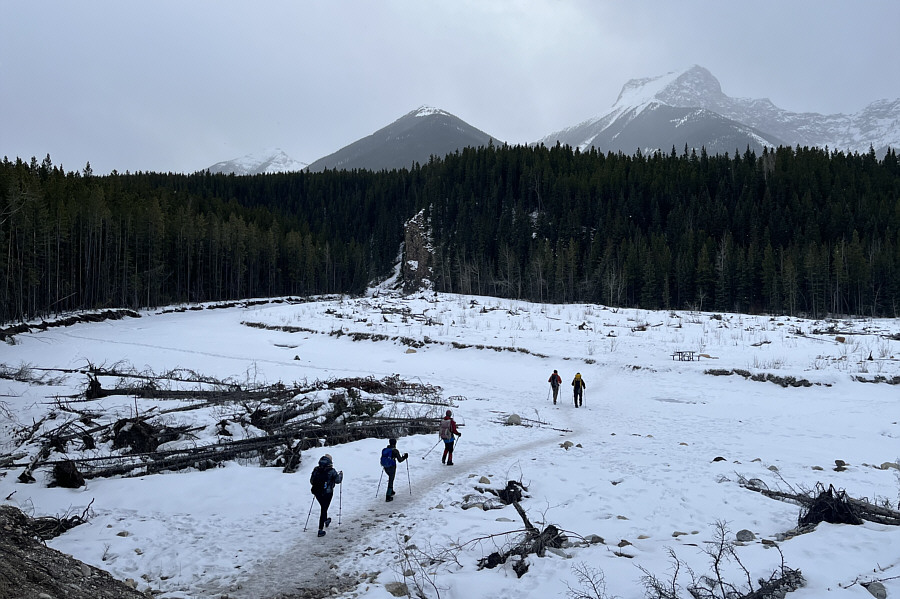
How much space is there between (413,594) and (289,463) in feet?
20.5

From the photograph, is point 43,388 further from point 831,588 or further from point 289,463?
point 831,588

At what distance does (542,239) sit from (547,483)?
3260 inches

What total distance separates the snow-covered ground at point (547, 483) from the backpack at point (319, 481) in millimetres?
788

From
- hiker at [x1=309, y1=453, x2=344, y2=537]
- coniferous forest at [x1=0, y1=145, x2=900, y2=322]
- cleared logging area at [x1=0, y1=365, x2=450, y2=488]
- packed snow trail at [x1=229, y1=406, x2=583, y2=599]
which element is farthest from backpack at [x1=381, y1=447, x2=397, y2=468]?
coniferous forest at [x1=0, y1=145, x2=900, y2=322]

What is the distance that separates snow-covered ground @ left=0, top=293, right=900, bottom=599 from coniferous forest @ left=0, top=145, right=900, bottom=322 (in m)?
34.8

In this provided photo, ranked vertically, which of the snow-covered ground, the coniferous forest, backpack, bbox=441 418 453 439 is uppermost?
the coniferous forest

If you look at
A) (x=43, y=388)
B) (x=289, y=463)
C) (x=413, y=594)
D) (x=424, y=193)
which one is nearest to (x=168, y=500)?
(x=289, y=463)

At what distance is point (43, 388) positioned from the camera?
64.5ft

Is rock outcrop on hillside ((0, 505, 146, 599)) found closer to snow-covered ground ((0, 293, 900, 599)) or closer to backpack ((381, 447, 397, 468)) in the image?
snow-covered ground ((0, 293, 900, 599))

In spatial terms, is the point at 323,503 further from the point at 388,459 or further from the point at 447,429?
the point at 447,429

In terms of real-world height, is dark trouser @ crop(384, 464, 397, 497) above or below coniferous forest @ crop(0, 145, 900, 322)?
below

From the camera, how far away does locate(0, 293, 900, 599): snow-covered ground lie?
6582 millimetres

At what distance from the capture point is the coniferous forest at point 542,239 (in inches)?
2215

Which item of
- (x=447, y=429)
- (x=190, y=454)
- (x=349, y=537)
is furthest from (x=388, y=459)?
(x=190, y=454)
